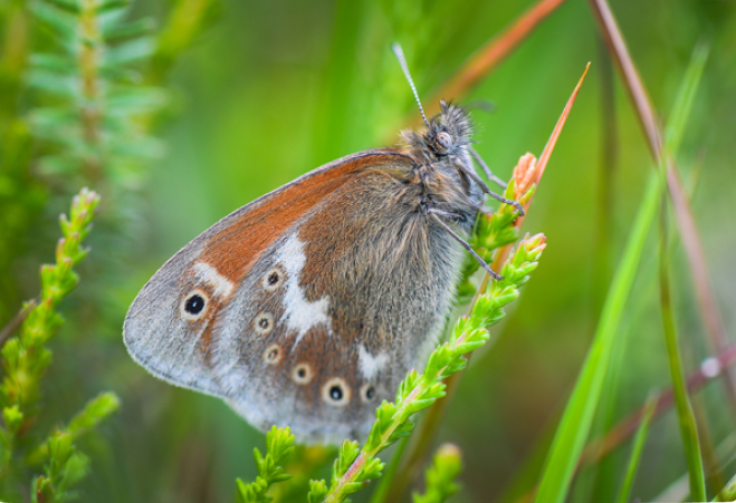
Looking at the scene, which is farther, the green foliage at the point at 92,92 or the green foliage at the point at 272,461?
the green foliage at the point at 92,92

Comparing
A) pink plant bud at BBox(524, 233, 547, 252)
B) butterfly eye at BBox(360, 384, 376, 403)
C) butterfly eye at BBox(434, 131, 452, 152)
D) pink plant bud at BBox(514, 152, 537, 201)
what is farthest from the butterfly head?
butterfly eye at BBox(360, 384, 376, 403)

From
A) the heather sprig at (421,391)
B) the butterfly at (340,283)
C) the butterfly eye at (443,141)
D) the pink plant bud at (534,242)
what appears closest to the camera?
the heather sprig at (421,391)

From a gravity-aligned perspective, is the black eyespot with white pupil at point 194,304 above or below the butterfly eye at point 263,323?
above

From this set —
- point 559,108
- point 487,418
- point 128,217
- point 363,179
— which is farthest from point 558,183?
→ point 128,217

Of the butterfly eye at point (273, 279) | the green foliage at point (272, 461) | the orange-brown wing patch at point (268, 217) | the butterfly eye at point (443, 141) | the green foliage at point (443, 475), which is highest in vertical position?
the butterfly eye at point (443, 141)

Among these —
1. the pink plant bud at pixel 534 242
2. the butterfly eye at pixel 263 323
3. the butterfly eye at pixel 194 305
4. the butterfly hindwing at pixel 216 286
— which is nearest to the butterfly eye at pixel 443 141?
the butterfly hindwing at pixel 216 286

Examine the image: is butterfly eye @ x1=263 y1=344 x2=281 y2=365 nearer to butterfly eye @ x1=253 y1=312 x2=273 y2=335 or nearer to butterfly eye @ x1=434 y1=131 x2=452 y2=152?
butterfly eye @ x1=253 y1=312 x2=273 y2=335

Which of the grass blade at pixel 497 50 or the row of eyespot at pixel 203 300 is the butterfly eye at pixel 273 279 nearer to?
the row of eyespot at pixel 203 300

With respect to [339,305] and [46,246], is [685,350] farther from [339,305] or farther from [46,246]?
[46,246]
